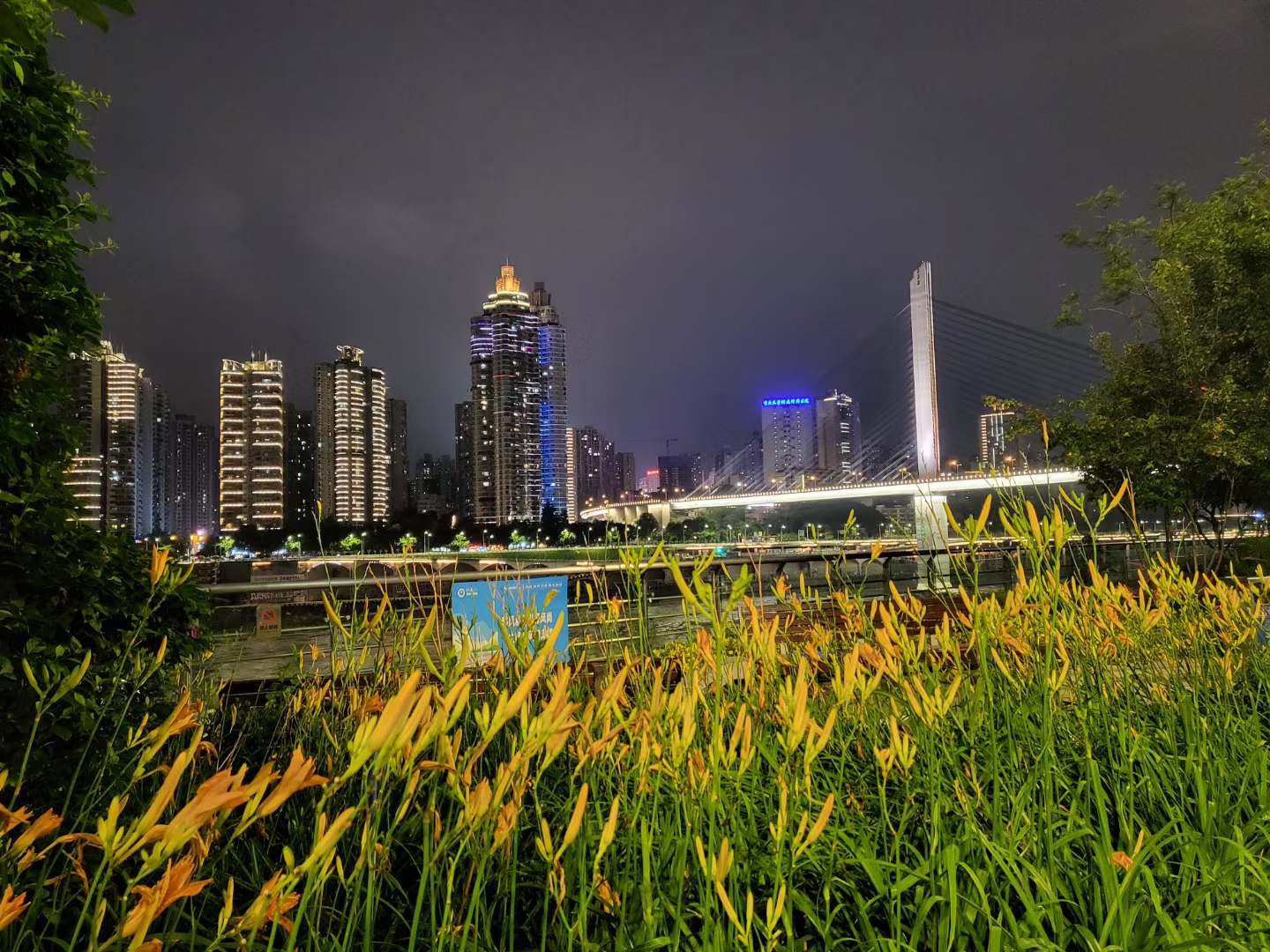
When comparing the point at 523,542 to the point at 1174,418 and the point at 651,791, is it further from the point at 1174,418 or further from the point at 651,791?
the point at 651,791

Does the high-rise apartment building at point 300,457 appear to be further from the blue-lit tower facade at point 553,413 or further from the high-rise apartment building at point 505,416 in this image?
the blue-lit tower facade at point 553,413

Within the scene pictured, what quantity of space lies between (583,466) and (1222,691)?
9576 cm

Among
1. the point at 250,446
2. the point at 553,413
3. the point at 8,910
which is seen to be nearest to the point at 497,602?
the point at 8,910

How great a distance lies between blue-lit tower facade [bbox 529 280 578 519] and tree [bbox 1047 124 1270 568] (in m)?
65.7

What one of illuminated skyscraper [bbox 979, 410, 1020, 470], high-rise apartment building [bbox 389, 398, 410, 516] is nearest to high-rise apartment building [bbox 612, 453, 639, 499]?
high-rise apartment building [bbox 389, 398, 410, 516]

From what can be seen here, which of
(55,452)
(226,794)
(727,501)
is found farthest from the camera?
(727,501)

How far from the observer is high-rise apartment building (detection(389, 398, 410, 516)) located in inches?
3339

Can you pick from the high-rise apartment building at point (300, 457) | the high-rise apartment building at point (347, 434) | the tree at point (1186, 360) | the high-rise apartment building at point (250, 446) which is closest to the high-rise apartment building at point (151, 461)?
the high-rise apartment building at point (250, 446)

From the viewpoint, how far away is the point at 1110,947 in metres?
0.70

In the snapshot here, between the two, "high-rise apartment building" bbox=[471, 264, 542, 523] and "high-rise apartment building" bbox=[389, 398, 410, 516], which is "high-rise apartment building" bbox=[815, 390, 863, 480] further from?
"high-rise apartment building" bbox=[389, 398, 410, 516]

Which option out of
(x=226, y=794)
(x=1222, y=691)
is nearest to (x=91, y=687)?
(x=226, y=794)

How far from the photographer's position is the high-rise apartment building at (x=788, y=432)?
151ft

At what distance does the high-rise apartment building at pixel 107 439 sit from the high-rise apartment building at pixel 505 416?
3150cm

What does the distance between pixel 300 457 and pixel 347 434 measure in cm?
595
